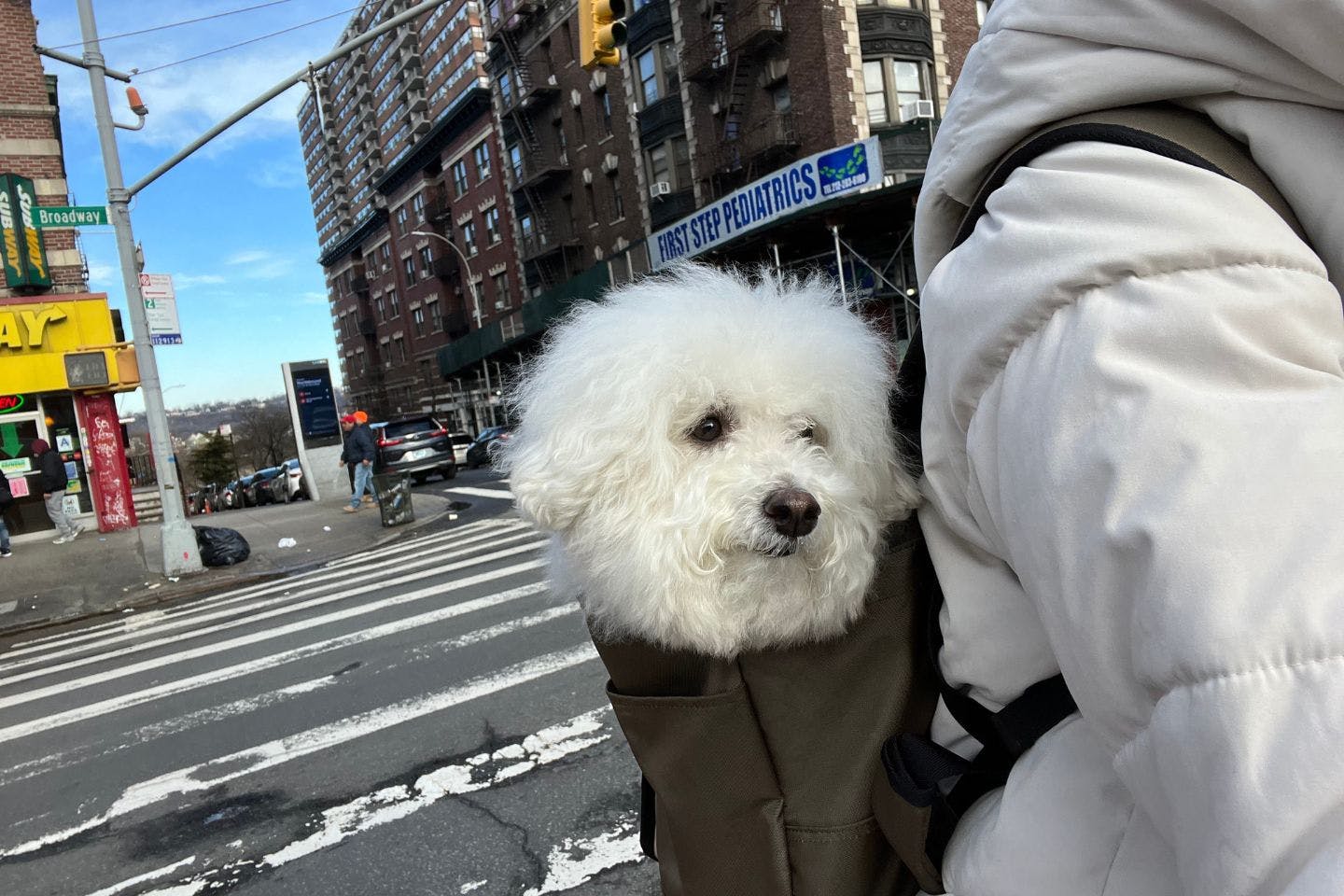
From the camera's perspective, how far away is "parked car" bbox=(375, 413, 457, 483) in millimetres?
23391

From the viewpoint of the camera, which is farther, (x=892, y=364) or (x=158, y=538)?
(x=158, y=538)

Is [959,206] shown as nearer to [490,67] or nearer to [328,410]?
[328,410]

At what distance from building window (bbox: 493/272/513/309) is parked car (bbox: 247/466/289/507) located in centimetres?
1363

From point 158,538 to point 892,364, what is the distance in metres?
16.9

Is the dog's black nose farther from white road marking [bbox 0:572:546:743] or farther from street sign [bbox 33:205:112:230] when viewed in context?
street sign [bbox 33:205:112:230]

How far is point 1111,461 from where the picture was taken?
715mm

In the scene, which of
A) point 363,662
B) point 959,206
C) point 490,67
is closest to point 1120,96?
point 959,206

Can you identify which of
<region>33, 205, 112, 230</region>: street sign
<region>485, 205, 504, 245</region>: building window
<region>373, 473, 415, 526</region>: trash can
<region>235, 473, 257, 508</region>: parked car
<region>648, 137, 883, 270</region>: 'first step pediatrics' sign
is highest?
<region>485, 205, 504, 245</region>: building window

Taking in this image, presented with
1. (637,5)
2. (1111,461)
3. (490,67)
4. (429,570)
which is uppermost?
(490,67)

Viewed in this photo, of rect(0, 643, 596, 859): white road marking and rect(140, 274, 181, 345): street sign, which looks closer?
rect(0, 643, 596, 859): white road marking

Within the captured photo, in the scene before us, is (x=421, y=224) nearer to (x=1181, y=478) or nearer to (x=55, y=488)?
(x=55, y=488)

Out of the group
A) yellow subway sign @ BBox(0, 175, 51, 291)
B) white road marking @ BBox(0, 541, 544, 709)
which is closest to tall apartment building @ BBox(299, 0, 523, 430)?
yellow subway sign @ BBox(0, 175, 51, 291)

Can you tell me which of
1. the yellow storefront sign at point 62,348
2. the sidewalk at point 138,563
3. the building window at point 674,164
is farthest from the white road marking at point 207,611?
the building window at point 674,164

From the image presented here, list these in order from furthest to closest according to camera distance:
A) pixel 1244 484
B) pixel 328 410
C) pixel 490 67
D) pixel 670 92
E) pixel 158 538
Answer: pixel 490 67, pixel 670 92, pixel 328 410, pixel 158 538, pixel 1244 484
